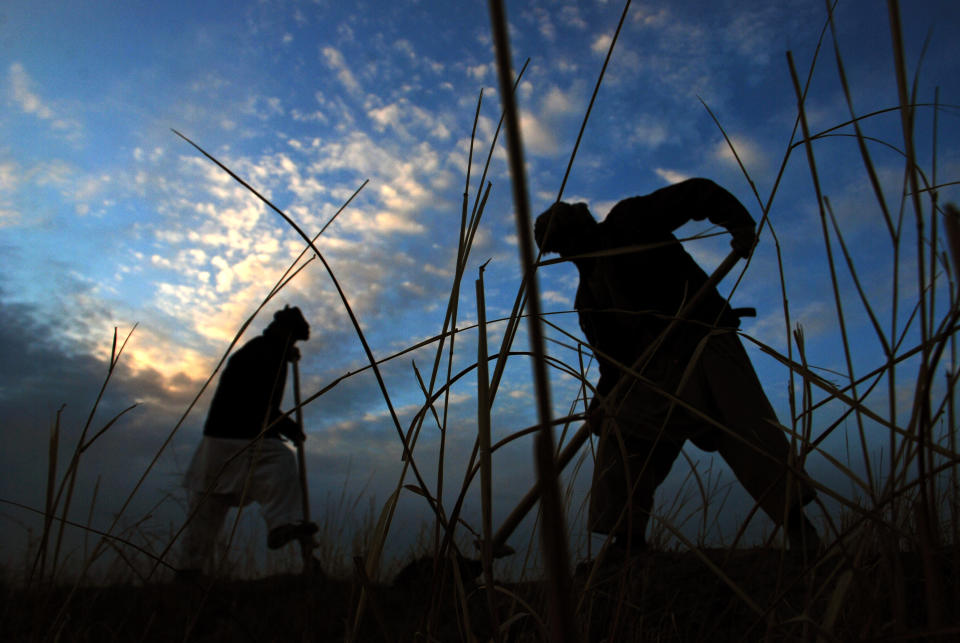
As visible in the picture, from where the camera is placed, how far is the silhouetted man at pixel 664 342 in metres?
2.60

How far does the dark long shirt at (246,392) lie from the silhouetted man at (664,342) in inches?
96.6

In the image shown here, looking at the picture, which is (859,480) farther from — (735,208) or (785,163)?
(735,208)

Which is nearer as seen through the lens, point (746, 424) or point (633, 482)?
point (746, 424)

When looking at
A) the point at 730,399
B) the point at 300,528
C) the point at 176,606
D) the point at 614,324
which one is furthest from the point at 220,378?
the point at 730,399

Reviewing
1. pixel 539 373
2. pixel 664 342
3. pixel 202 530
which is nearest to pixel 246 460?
pixel 202 530

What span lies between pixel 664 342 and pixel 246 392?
3.21 metres

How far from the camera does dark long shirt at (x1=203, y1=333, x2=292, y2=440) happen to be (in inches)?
173

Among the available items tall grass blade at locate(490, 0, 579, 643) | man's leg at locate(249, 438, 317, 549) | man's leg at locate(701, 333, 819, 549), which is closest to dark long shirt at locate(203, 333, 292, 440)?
man's leg at locate(249, 438, 317, 549)

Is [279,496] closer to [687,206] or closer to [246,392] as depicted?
[246,392]

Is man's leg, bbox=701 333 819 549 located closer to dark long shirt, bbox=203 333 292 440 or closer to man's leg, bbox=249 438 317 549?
man's leg, bbox=249 438 317 549

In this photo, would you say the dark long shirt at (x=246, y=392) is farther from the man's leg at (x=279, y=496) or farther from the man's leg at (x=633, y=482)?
the man's leg at (x=633, y=482)

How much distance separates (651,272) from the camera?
301 centimetres

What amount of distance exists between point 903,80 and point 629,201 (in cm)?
290

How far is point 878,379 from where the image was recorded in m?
0.59
